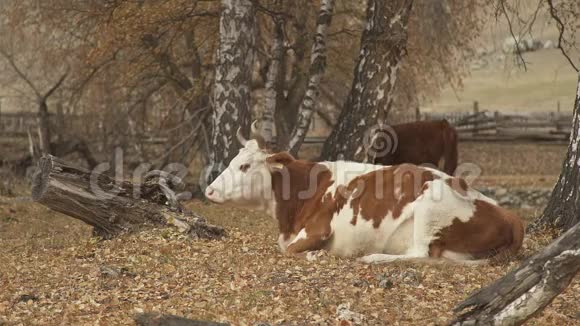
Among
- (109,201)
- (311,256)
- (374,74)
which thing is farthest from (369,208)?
(374,74)

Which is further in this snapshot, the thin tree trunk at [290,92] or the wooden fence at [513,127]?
the wooden fence at [513,127]

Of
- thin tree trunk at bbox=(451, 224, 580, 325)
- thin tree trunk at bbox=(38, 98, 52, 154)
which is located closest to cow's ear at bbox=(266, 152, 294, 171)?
thin tree trunk at bbox=(451, 224, 580, 325)

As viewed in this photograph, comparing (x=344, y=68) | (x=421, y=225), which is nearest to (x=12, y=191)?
(x=344, y=68)

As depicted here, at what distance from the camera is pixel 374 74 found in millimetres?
13781

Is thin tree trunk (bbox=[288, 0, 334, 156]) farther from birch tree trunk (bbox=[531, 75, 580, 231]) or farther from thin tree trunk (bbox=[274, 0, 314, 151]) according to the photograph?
birch tree trunk (bbox=[531, 75, 580, 231])

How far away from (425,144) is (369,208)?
6.68m

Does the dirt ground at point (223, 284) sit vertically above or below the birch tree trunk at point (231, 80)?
below

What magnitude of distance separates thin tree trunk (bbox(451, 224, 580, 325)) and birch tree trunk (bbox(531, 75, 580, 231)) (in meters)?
4.65

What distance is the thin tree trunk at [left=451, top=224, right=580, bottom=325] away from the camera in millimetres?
5035

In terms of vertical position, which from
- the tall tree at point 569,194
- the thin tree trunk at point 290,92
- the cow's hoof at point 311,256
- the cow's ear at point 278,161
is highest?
the thin tree trunk at point 290,92

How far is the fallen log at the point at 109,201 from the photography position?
9.16 metres

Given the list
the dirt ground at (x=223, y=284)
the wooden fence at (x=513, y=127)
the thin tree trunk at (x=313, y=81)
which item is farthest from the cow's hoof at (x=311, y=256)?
the wooden fence at (x=513, y=127)

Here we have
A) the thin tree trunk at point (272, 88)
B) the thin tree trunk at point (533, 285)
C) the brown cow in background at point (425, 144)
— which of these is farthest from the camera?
the thin tree trunk at point (272, 88)

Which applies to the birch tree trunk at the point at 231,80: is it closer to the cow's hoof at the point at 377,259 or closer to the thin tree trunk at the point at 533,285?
the cow's hoof at the point at 377,259
